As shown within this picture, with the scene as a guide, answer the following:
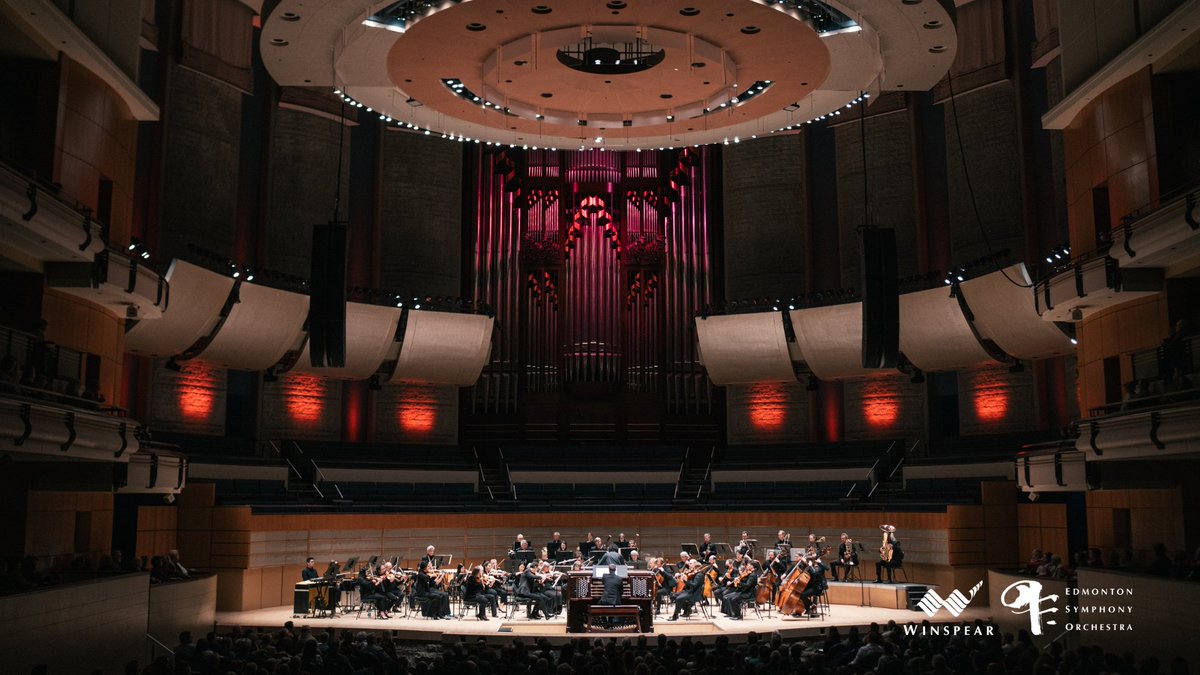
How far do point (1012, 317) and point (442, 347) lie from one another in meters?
10.8

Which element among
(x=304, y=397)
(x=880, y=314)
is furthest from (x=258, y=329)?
(x=880, y=314)

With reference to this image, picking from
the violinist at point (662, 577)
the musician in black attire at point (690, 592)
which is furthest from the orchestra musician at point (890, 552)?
the violinist at point (662, 577)

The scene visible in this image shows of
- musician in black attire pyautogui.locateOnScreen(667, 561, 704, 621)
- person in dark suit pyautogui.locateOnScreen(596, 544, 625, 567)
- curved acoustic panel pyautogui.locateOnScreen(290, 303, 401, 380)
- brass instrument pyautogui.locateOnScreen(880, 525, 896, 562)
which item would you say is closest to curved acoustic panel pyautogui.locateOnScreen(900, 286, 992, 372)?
brass instrument pyautogui.locateOnScreen(880, 525, 896, 562)

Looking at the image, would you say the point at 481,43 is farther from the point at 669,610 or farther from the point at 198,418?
the point at 198,418

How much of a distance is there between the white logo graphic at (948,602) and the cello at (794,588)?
7.91 ft

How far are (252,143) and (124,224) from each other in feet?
24.5

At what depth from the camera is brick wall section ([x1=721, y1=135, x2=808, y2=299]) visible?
23031 millimetres

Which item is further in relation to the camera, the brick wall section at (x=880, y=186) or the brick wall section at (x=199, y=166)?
the brick wall section at (x=880, y=186)

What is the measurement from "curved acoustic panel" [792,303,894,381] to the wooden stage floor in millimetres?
5848

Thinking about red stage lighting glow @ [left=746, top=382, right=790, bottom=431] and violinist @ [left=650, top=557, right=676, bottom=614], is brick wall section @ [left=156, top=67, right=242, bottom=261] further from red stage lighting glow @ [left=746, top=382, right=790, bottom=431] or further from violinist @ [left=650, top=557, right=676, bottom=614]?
red stage lighting glow @ [left=746, top=382, right=790, bottom=431]

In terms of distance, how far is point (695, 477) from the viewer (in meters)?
22.1

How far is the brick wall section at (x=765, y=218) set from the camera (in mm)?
23031

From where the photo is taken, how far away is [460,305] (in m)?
21.3

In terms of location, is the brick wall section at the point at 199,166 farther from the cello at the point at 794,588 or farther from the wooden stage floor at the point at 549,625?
the cello at the point at 794,588
